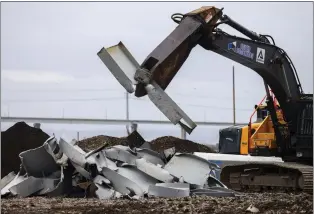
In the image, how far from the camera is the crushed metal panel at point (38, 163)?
393 inches

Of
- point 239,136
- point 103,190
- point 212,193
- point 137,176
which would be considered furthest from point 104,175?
point 239,136

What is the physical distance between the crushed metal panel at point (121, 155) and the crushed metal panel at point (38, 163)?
3.26 feet

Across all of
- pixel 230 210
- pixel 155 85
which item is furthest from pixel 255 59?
pixel 230 210

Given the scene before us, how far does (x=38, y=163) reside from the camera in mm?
10086

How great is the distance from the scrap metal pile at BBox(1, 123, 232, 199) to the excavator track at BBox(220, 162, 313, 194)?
5.27 ft

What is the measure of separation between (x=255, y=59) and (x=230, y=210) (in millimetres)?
4377

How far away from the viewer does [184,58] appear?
1009 centimetres

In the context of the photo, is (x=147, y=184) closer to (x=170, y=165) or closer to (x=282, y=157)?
(x=170, y=165)

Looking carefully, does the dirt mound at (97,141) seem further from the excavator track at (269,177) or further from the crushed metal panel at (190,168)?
the crushed metal panel at (190,168)

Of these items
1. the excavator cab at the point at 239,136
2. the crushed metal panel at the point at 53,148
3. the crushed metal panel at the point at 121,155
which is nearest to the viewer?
the crushed metal panel at the point at 53,148

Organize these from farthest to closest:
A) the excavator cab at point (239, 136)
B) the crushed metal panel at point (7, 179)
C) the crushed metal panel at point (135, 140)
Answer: the excavator cab at point (239, 136), the crushed metal panel at point (135, 140), the crushed metal panel at point (7, 179)

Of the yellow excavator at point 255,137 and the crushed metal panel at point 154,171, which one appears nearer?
the crushed metal panel at point 154,171

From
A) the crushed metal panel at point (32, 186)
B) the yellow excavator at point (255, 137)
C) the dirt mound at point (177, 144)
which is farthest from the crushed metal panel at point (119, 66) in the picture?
the dirt mound at point (177, 144)

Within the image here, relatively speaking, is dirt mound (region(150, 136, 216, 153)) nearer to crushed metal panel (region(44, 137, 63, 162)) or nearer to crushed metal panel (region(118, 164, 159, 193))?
crushed metal panel (region(44, 137, 63, 162))
